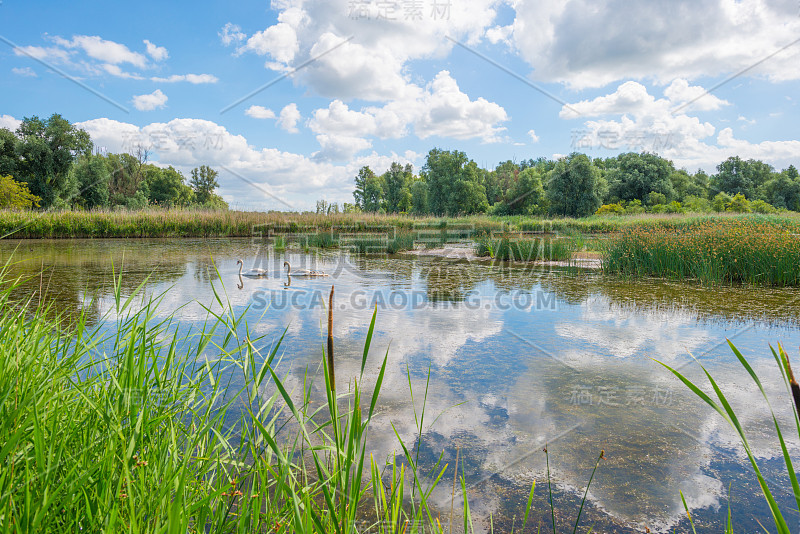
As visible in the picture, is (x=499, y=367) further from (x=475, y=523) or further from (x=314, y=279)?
(x=314, y=279)

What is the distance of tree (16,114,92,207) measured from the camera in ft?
93.6

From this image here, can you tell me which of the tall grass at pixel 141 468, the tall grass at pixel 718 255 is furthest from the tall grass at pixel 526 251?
the tall grass at pixel 141 468

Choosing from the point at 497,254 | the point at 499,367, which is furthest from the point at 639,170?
the point at 499,367

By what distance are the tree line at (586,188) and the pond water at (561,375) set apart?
68.4 feet

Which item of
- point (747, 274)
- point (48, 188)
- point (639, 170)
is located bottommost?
point (747, 274)

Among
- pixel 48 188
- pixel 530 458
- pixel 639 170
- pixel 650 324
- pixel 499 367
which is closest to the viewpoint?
pixel 530 458

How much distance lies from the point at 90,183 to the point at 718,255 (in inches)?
1509

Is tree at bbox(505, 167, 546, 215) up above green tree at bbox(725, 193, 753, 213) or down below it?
above

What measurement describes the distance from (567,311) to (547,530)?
156 inches

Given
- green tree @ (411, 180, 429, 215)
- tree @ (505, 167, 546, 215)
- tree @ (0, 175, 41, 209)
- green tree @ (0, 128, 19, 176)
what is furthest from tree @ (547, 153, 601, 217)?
green tree @ (0, 128, 19, 176)

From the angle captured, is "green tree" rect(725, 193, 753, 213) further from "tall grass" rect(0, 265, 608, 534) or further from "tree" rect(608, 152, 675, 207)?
"tall grass" rect(0, 265, 608, 534)

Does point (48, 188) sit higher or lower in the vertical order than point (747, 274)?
higher

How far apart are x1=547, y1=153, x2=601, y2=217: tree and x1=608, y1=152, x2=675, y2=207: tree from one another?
8078 mm

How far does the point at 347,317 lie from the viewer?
4.86 meters
